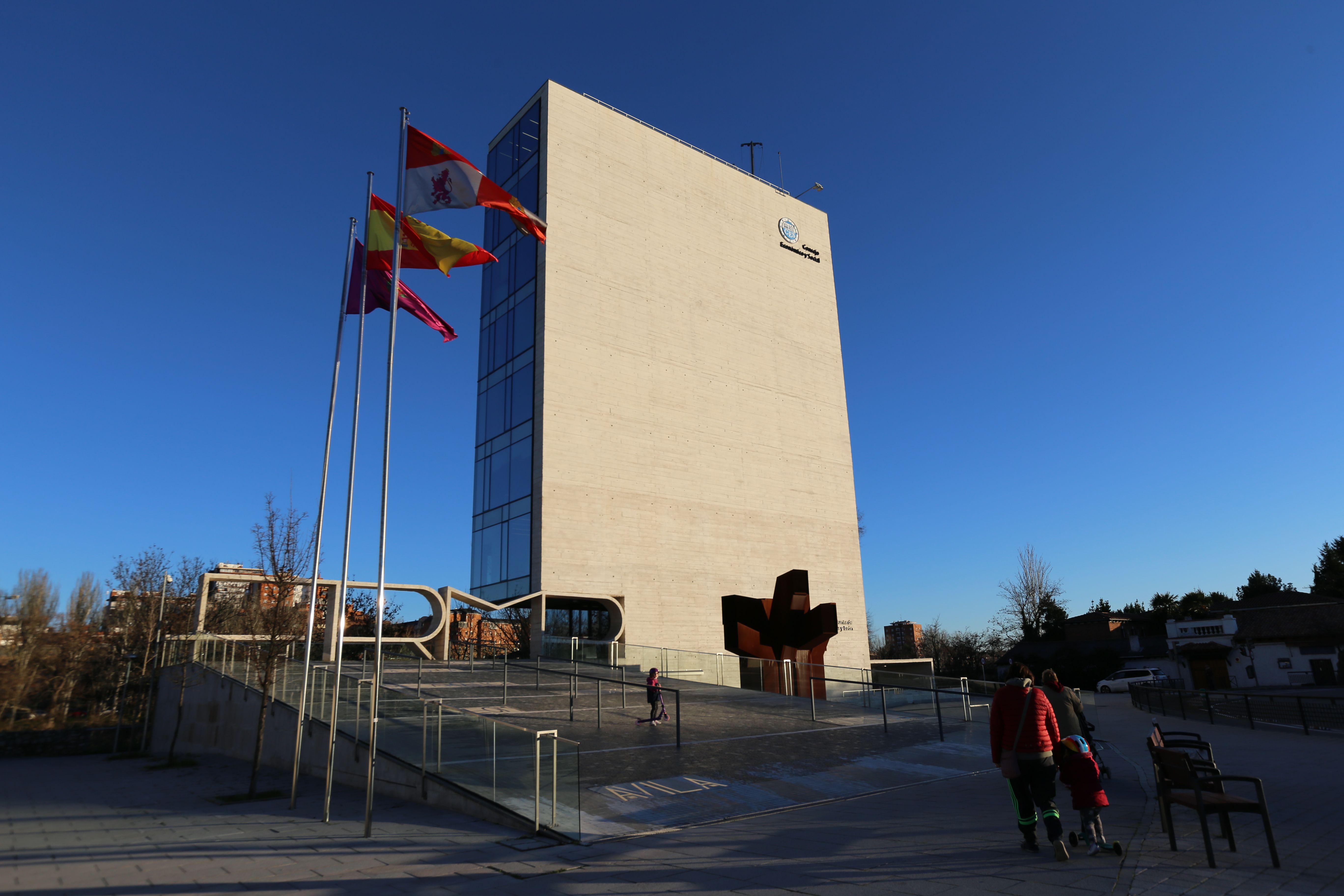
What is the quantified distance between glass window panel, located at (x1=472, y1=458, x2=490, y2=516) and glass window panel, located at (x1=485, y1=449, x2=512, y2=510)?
33cm

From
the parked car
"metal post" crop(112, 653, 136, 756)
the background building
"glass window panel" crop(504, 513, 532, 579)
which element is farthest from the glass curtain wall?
Answer: the background building

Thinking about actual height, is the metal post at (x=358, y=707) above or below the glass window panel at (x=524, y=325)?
below

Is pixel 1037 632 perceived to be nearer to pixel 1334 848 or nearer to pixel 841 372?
pixel 841 372

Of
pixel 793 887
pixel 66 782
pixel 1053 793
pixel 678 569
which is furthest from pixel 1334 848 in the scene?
pixel 678 569

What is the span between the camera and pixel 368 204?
1312 cm

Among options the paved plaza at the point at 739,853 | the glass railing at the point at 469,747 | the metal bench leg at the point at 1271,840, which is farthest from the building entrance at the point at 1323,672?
the glass railing at the point at 469,747

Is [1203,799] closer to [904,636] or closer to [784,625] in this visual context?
[784,625]

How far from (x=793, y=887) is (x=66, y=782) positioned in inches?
878

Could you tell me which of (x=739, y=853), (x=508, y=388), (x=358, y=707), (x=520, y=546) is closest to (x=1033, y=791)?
(x=739, y=853)

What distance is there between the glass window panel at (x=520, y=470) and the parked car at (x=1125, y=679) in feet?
114

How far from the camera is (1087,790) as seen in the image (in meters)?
6.05

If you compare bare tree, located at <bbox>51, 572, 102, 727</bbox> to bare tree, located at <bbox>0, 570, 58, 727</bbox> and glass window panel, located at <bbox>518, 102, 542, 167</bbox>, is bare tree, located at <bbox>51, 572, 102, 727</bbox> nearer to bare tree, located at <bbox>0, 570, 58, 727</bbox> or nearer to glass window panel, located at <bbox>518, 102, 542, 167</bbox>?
bare tree, located at <bbox>0, 570, 58, 727</bbox>

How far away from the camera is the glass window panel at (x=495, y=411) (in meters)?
35.9

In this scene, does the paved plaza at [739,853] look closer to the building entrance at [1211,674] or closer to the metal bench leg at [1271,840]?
the metal bench leg at [1271,840]
